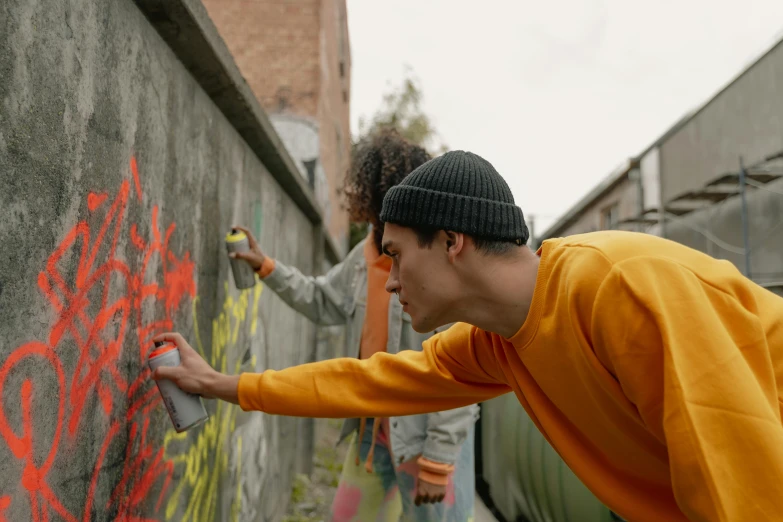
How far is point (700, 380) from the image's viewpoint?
3.56ft

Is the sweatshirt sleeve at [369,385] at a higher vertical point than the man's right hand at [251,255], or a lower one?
lower

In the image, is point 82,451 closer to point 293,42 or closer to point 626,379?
point 626,379

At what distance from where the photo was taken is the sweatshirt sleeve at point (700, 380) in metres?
1.03

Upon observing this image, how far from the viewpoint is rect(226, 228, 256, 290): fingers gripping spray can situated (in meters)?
2.80

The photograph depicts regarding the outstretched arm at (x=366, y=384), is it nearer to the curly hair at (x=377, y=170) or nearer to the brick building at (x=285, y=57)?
the curly hair at (x=377, y=170)

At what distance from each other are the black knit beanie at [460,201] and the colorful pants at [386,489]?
4.80ft

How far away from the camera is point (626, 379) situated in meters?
1.23

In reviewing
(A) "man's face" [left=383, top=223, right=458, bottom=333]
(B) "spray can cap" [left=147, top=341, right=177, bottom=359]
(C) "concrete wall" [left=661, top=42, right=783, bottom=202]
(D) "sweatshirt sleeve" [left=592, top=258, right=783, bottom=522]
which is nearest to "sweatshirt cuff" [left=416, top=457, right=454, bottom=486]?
(A) "man's face" [left=383, top=223, right=458, bottom=333]

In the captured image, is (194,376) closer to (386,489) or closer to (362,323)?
(362,323)

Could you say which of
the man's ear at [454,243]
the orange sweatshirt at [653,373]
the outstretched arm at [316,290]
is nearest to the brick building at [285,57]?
the outstretched arm at [316,290]

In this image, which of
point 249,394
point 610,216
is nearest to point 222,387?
point 249,394

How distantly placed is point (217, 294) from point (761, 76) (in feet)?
36.2

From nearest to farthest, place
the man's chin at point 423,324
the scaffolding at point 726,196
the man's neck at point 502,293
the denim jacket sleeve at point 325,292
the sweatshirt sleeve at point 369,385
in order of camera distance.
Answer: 1. the man's neck at point 502,293
2. the man's chin at point 423,324
3. the sweatshirt sleeve at point 369,385
4. the denim jacket sleeve at point 325,292
5. the scaffolding at point 726,196

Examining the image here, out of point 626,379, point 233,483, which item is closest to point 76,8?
point 626,379
